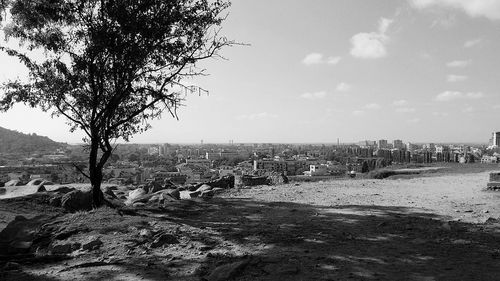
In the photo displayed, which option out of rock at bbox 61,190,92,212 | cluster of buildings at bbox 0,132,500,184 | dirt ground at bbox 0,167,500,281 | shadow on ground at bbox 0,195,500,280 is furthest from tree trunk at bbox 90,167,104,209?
shadow on ground at bbox 0,195,500,280

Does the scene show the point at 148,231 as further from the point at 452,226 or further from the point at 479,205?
the point at 479,205

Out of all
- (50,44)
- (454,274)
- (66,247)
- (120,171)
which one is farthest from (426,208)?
(120,171)

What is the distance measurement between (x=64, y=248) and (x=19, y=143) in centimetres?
7926

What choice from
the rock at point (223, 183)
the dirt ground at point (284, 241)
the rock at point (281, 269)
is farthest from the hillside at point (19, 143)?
the rock at point (281, 269)

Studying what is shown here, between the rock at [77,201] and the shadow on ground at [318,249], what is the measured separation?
12.0 ft

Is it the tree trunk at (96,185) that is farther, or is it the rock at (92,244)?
the tree trunk at (96,185)

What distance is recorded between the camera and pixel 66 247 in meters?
7.71

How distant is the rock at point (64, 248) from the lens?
762 cm

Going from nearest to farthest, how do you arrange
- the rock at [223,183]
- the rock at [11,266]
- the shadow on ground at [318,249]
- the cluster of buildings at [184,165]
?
the shadow on ground at [318,249] < the rock at [11,266] < the rock at [223,183] < the cluster of buildings at [184,165]

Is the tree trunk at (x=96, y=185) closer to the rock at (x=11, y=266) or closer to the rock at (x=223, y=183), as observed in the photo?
the rock at (x=11, y=266)

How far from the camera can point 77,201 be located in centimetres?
1286

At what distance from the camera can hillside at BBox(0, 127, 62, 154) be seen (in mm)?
68419

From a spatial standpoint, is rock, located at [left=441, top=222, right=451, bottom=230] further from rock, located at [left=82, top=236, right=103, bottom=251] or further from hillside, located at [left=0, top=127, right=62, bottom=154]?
hillside, located at [left=0, top=127, right=62, bottom=154]

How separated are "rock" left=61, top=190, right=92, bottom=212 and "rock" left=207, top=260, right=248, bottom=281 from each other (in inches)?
325
